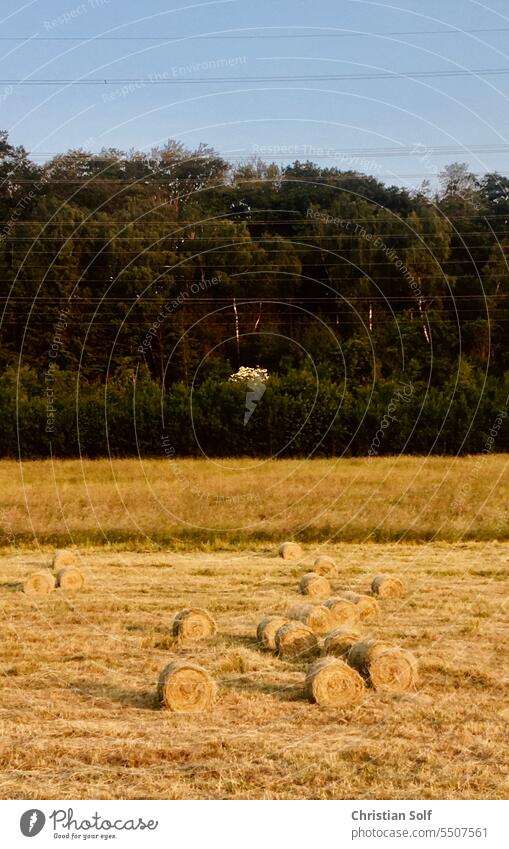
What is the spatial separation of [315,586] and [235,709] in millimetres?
6873

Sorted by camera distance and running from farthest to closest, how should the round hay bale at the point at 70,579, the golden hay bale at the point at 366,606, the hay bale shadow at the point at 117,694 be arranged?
the round hay bale at the point at 70,579, the golden hay bale at the point at 366,606, the hay bale shadow at the point at 117,694

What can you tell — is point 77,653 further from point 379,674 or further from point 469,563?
point 469,563

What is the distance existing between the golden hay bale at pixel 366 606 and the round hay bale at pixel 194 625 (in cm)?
203

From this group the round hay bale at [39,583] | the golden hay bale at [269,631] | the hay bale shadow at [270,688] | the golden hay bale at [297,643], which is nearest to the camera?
the hay bale shadow at [270,688]

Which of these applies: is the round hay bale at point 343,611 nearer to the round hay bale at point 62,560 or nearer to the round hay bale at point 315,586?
the round hay bale at point 315,586

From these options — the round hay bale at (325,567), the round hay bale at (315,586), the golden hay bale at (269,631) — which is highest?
the round hay bale at (325,567)

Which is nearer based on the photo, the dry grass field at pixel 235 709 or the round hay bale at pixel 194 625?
the dry grass field at pixel 235 709

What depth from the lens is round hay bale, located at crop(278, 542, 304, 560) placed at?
2194 cm

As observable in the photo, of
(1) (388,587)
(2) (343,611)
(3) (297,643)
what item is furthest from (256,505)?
(3) (297,643)

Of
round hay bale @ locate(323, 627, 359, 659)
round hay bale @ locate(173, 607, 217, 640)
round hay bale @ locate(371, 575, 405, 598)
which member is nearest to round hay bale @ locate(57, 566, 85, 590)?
round hay bale @ locate(173, 607, 217, 640)

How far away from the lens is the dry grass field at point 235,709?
823 centimetres

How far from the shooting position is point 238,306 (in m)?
50.2

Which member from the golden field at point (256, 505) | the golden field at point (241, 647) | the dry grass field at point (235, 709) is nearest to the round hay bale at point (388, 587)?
the golden field at point (241, 647)

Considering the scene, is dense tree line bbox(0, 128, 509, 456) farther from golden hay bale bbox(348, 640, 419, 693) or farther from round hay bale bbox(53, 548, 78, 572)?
golden hay bale bbox(348, 640, 419, 693)
